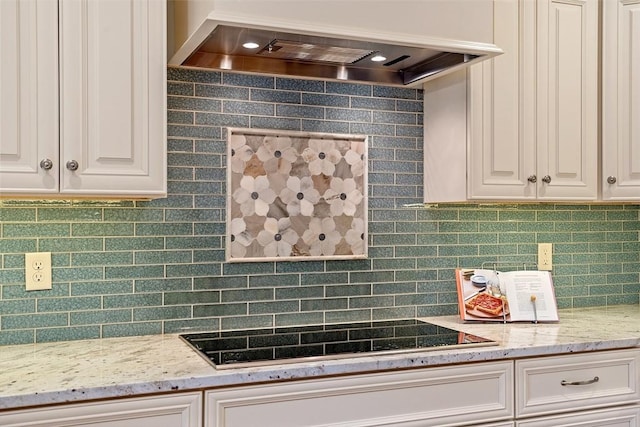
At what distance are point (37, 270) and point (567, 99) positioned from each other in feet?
6.89

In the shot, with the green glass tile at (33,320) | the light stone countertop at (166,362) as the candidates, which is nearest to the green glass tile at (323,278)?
the light stone countertop at (166,362)

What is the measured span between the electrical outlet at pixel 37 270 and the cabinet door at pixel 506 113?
1527 millimetres

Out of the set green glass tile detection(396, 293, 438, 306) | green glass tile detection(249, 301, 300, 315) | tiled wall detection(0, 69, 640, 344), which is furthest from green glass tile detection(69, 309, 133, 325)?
green glass tile detection(396, 293, 438, 306)

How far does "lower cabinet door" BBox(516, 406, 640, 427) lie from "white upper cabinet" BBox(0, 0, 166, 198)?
1.44m

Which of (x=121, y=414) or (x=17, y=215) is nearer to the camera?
(x=121, y=414)

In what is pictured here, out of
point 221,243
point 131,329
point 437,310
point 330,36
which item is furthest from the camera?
point 437,310

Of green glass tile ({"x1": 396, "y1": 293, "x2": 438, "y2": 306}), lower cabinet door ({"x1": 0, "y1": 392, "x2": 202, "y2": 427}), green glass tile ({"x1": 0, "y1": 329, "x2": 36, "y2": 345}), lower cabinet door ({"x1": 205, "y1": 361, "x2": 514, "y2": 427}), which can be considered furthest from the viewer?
green glass tile ({"x1": 396, "y1": 293, "x2": 438, "y2": 306})

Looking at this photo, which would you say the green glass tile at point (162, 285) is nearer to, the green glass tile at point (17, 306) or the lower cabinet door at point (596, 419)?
the green glass tile at point (17, 306)

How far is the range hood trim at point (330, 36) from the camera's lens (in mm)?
1917

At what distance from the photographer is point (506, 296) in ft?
8.62

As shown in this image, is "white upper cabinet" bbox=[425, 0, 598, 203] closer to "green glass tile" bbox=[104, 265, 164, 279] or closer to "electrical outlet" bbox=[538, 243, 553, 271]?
"electrical outlet" bbox=[538, 243, 553, 271]

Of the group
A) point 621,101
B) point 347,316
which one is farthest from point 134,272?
point 621,101

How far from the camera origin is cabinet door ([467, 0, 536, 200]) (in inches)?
97.7

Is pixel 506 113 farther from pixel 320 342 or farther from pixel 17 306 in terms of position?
pixel 17 306
